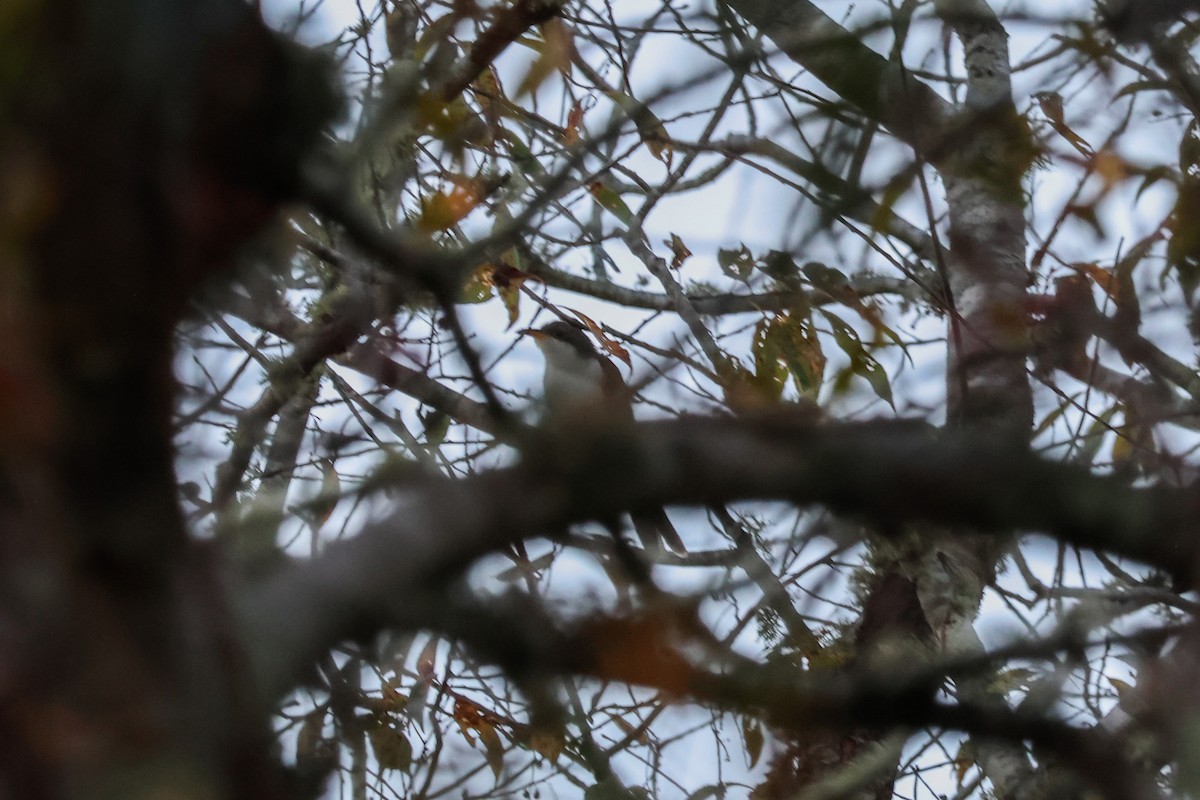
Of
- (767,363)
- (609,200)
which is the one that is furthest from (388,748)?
(609,200)

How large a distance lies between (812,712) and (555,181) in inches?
17.4

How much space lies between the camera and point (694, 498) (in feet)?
2.30

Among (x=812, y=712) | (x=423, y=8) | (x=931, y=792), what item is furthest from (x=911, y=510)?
(x=931, y=792)

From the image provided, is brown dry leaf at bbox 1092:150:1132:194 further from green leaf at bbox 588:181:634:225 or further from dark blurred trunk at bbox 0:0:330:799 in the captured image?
green leaf at bbox 588:181:634:225

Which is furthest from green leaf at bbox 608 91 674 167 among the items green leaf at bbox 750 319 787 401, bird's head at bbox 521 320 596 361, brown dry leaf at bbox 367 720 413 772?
bird's head at bbox 521 320 596 361

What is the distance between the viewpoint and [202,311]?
85 centimetres

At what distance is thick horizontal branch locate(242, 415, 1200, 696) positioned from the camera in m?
0.65

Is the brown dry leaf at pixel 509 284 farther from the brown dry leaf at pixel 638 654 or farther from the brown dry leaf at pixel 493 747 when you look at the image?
the brown dry leaf at pixel 638 654

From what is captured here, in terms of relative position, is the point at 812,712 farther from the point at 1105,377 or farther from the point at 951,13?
the point at 1105,377

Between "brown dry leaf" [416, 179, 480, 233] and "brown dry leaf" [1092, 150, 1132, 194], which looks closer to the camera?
"brown dry leaf" [416, 179, 480, 233]

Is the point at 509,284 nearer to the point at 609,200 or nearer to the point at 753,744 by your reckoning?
the point at 609,200

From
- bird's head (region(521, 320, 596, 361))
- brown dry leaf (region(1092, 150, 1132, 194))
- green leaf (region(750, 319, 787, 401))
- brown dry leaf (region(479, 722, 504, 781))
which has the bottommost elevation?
brown dry leaf (region(479, 722, 504, 781))

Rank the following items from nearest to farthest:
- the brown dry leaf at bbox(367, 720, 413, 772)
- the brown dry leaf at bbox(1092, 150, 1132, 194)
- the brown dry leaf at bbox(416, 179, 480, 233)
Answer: the brown dry leaf at bbox(416, 179, 480, 233) → the brown dry leaf at bbox(1092, 150, 1132, 194) → the brown dry leaf at bbox(367, 720, 413, 772)

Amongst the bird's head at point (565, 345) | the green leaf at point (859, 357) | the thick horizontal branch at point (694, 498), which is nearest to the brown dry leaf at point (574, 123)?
the green leaf at point (859, 357)
